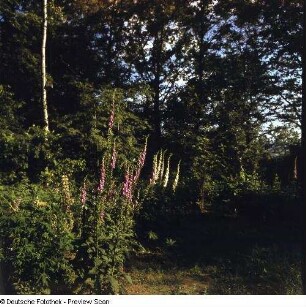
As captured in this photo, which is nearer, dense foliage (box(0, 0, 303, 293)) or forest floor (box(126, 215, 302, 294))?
dense foliage (box(0, 0, 303, 293))

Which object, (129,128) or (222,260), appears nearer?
(222,260)

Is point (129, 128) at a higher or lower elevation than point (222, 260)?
higher

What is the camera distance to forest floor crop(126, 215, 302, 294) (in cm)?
594

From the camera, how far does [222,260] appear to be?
7230 millimetres

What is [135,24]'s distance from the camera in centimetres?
1942

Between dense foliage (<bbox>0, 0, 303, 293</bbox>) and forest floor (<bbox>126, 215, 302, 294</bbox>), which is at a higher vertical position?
dense foliage (<bbox>0, 0, 303, 293</bbox>)

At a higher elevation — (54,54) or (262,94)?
(54,54)

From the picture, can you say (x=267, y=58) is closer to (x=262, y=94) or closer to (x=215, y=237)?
(x=262, y=94)

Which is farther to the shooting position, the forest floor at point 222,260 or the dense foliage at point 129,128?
the forest floor at point 222,260

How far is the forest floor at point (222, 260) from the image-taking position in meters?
5.94

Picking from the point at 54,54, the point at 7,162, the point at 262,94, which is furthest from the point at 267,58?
the point at 7,162

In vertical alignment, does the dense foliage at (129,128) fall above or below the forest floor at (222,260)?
above

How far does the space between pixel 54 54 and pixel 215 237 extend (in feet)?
41.7
